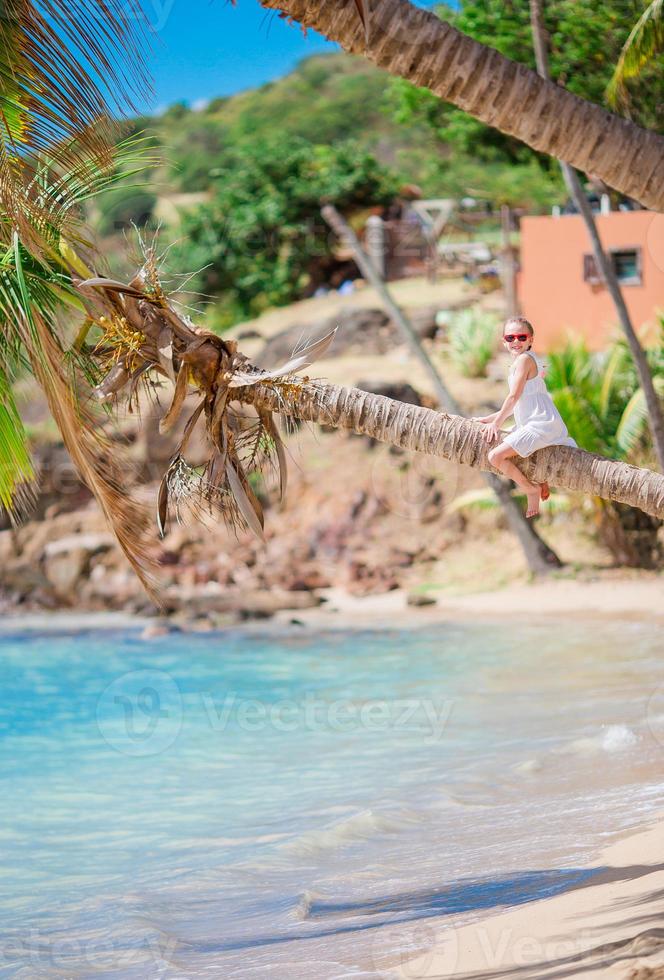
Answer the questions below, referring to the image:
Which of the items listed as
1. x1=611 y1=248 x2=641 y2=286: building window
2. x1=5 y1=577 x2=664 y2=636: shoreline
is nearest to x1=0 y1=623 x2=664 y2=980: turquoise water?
x1=5 y1=577 x2=664 y2=636: shoreline

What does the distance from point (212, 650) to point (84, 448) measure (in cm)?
1009

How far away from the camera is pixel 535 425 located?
17.1 ft

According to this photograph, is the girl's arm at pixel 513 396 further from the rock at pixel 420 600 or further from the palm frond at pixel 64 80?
the rock at pixel 420 600

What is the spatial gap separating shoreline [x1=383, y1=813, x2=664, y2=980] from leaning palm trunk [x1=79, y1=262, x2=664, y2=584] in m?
1.78

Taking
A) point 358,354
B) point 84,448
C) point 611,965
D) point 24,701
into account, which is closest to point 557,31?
point 358,354

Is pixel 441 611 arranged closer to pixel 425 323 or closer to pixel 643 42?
pixel 643 42

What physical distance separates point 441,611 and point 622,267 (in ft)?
26.7

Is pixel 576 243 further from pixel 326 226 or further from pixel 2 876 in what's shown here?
pixel 2 876

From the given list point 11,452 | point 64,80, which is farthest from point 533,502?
point 64,80

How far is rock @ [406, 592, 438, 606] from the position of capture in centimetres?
1622

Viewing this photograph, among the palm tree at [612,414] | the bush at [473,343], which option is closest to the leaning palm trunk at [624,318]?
the palm tree at [612,414]

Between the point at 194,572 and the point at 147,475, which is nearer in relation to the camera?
the point at 194,572

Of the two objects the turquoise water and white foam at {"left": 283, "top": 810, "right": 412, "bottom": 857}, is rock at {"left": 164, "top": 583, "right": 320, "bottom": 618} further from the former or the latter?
white foam at {"left": 283, "top": 810, "right": 412, "bottom": 857}

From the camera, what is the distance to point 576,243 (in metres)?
20.4
